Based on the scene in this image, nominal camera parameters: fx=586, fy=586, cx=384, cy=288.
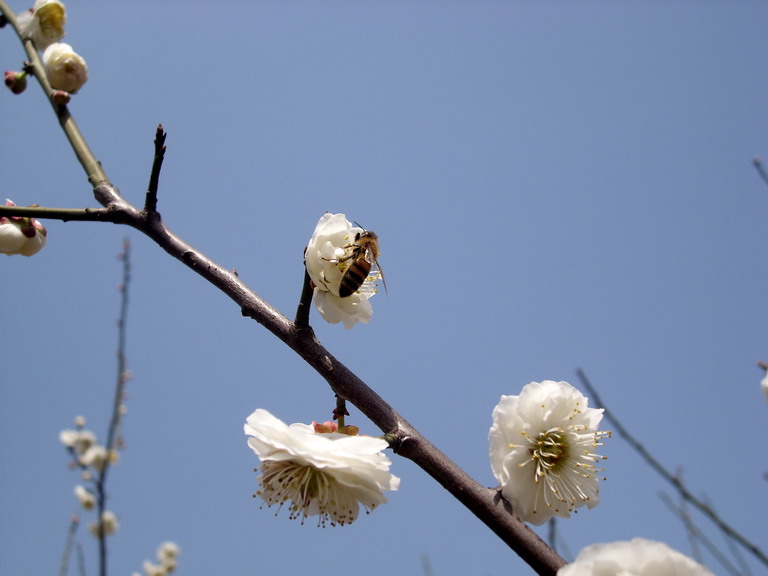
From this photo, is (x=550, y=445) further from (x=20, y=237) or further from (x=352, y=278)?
(x=20, y=237)

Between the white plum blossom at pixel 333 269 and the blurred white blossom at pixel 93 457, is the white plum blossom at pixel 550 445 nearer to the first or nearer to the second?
the white plum blossom at pixel 333 269

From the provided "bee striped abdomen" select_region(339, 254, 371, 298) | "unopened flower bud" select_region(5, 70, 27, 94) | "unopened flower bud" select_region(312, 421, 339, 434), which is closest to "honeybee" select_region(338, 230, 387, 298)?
"bee striped abdomen" select_region(339, 254, 371, 298)

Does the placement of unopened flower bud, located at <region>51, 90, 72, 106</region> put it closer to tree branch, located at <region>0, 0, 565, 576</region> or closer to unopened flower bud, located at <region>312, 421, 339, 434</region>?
tree branch, located at <region>0, 0, 565, 576</region>

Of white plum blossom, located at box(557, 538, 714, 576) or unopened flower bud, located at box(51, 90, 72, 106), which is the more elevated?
unopened flower bud, located at box(51, 90, 72, 106)

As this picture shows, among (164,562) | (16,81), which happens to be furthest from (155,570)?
(16,81)

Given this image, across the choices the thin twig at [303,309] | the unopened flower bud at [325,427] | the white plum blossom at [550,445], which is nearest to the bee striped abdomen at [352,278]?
the thin twig at [303,309]

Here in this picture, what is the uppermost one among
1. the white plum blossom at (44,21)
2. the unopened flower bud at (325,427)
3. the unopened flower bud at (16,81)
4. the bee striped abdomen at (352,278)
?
the white plum blossom at (44,21)

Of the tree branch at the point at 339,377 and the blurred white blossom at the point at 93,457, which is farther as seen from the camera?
the blurred white blossom at the point at 93,457
